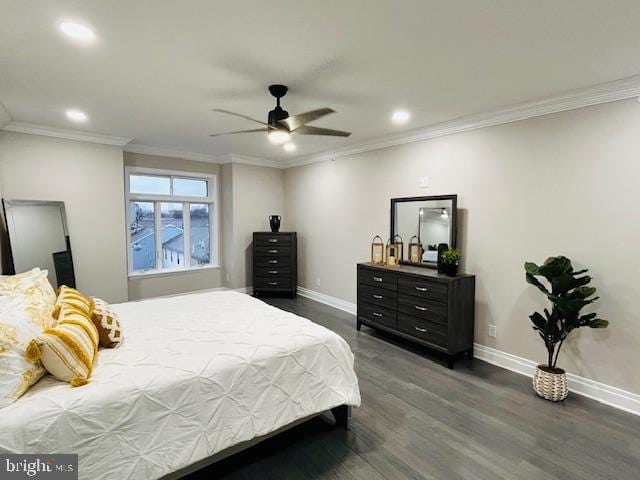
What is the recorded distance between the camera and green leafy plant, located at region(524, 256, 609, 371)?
2.57 meters

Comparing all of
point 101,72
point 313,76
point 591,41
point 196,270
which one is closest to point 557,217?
point 591,41

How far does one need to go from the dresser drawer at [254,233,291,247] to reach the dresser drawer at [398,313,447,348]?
2.71 metres

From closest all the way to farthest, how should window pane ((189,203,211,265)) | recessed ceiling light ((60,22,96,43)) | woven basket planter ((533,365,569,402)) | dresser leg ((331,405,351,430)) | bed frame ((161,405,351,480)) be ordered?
bed frame ((161,405,351,480)), recessed ceiling light ((60,22,96,43)), dresser leg ((331,405,351,430)), woven basket planter ((533,365,569,402)), window pane ((189,203,211,265))

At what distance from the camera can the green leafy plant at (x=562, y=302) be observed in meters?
2.57

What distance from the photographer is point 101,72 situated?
2.49 m

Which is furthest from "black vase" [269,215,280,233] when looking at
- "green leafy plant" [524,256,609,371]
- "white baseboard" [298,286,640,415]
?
"green leafy plant" [524,256,609,371]

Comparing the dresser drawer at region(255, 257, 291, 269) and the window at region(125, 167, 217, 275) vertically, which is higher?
the window at region(125, 167, 217, 275)

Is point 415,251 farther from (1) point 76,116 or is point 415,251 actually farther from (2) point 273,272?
(1) point 76,116

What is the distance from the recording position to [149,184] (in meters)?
5.38

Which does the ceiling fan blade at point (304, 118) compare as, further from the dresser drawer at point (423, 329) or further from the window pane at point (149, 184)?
the window pane at point (149, 184)

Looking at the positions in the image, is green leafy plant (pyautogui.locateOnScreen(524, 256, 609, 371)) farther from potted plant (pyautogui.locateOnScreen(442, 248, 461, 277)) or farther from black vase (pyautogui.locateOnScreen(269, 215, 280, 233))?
black vase (pyautogui.locateOnScreen(269, 215, 280, 233))

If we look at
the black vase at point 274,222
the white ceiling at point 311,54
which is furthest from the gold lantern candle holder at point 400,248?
the black vase at point 274,222

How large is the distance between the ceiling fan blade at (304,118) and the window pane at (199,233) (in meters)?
3.93

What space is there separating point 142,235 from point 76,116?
2.25 m
